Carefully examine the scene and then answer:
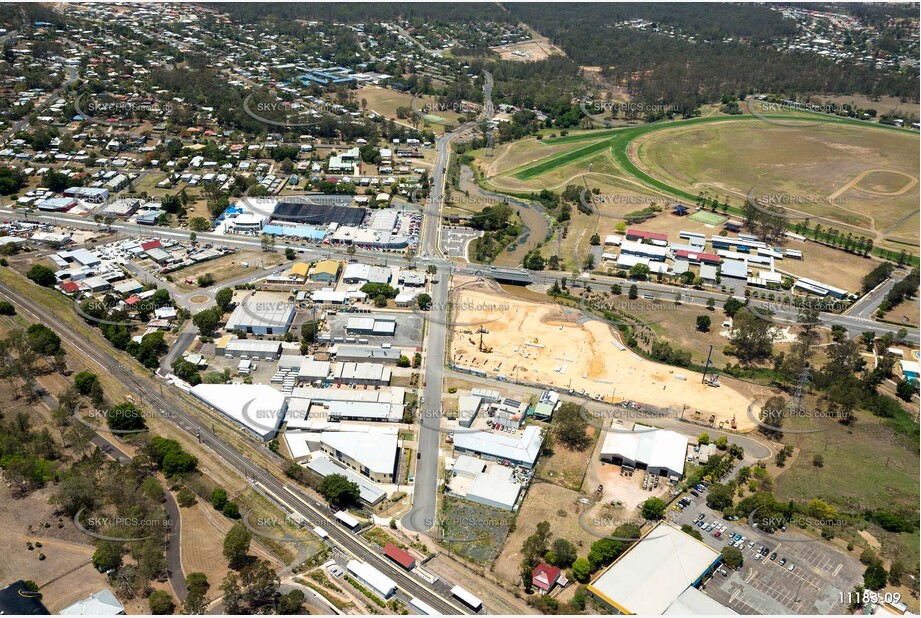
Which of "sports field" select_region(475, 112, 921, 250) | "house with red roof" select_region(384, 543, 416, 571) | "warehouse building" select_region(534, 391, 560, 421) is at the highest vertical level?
"sports field" select_region(475, 112, 921, 250)

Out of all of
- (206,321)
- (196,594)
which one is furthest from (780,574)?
(206,321)

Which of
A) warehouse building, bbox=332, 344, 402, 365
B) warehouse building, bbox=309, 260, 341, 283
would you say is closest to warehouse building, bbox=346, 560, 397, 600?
warehouse building, bbox=332, 344, 402, 365

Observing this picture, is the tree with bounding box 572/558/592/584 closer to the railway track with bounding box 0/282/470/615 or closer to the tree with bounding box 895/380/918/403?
the railway track with bounding box 0/282/470/615

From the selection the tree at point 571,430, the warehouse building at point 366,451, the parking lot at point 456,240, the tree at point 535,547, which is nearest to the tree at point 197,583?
the warehouse building at point 366,451

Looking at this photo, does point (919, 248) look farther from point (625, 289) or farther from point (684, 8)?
point (684, 8)

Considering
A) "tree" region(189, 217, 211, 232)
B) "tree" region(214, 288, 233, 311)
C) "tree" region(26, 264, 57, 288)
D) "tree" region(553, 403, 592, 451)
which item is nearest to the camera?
"tree" region(553, 403, 592, 451)

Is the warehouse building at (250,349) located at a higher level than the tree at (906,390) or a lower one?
lower

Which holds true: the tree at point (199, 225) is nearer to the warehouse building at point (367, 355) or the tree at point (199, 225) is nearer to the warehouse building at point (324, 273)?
the warehouse building at point (324, 273)
